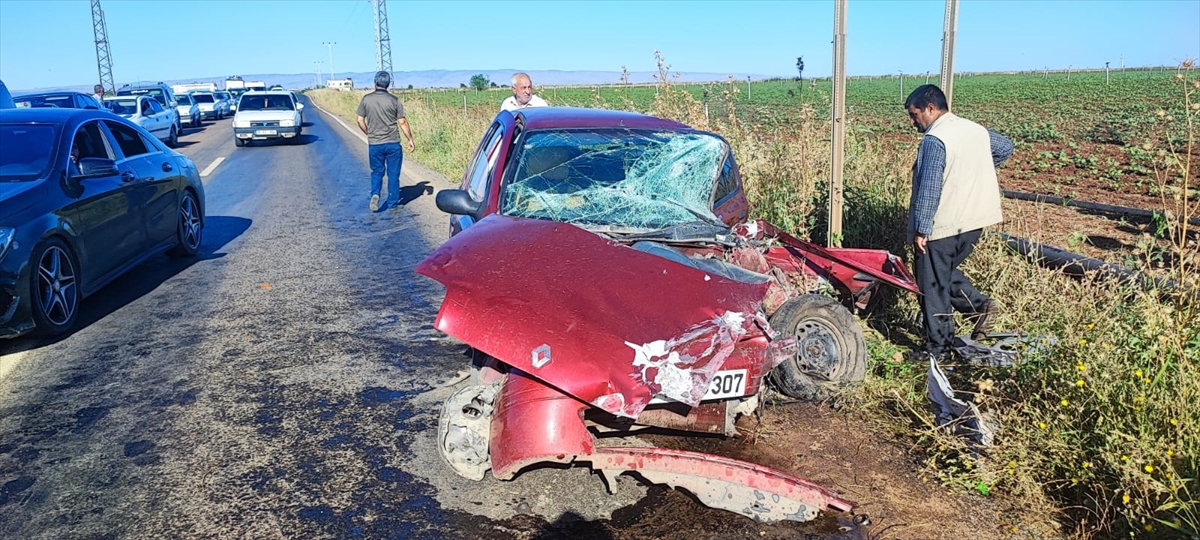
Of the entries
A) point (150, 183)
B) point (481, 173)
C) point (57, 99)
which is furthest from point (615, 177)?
point (57, 99)

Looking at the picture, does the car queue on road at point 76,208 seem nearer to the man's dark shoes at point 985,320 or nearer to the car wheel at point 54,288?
the car wheel at point 54,288

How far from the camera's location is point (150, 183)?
7.44m

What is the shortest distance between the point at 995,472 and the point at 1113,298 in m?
1.36

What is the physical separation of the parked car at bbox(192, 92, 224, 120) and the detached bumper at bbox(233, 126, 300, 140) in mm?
20073

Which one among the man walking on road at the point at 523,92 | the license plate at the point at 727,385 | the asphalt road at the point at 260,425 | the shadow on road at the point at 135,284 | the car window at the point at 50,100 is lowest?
the asphalt road at the point at 260,425

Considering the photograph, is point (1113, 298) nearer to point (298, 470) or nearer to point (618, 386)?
point (618, 386)

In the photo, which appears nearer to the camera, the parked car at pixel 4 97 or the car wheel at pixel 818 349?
the car wheel at pixel 818 349

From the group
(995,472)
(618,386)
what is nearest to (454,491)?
(618,386)

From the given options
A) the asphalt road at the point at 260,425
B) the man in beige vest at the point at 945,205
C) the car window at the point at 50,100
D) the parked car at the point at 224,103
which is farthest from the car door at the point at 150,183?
the parked car at the point at 224,103

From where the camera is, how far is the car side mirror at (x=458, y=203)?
512cm

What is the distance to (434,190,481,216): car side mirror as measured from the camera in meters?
5.12

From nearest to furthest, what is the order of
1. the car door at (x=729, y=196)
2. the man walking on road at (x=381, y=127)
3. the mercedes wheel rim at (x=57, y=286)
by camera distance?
the car door at (x=729, y=196)
the mercedes wheel rim at (x=57, y=286)
the man walking on road at (x=381, y=127)

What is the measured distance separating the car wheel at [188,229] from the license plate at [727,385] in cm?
653

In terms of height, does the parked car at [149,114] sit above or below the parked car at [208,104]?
below
